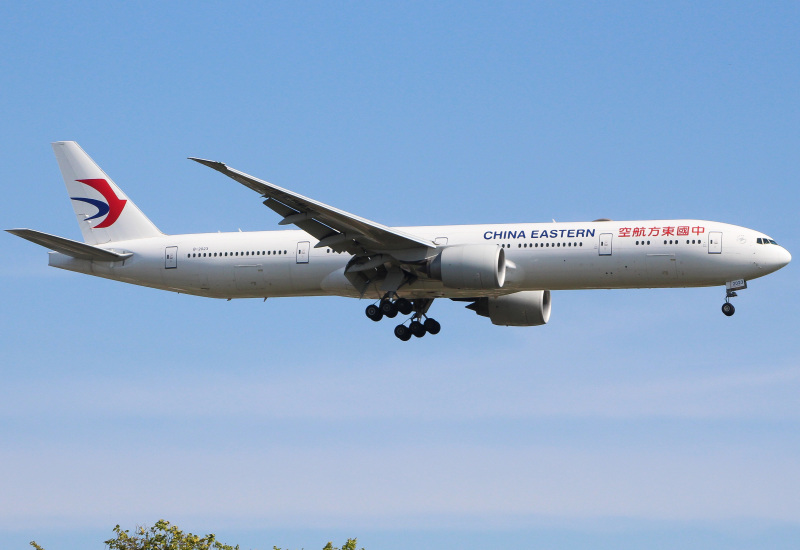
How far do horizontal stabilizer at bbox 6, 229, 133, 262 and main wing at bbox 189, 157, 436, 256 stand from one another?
9.55 meters

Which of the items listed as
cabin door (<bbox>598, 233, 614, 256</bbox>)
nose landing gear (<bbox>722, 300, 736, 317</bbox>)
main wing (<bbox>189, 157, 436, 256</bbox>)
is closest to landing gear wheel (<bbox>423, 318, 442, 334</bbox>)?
main wing (<bbox>189, 157, 436, 256</bbox>)

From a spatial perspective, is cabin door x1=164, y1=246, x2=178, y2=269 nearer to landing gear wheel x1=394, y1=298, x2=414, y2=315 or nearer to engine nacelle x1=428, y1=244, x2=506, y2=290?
landing gear wheel x1=394, y1=298, x2=414, y2=315

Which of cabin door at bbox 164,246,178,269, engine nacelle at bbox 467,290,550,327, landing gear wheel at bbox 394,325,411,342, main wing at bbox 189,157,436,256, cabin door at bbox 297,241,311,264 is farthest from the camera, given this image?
engine nacelle at bbox 467,290,550,327

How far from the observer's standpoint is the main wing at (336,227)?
45.6 m

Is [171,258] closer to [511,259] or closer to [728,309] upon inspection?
[511,259]

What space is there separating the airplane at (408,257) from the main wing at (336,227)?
5 centimetres

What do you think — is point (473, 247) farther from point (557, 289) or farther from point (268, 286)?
point (268, 286)

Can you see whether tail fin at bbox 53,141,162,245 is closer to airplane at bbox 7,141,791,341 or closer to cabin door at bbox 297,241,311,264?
airplane at bbox 7,141,791,341

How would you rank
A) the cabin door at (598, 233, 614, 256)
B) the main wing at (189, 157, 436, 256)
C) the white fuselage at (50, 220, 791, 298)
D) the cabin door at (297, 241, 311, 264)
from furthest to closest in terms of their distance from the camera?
1. the cabin door at (297, 241, 311, 264)
2. the cabin door at (598, 233, 614, 256)
3. the white fuselage at (50, 220, 791, 298)
4. the main wing at (189, 157, 436, 256)

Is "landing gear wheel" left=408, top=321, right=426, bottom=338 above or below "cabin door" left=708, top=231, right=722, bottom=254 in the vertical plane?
below

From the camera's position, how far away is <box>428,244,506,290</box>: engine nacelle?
153 feet

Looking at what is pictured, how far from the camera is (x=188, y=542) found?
130ft

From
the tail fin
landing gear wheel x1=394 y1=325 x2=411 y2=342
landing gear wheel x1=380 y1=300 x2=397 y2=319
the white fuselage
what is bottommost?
landing gear wheel x1=394 y1=325 x2=411 y2=342

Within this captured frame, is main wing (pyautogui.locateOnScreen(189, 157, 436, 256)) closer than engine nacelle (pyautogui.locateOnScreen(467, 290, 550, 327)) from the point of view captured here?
Yes
